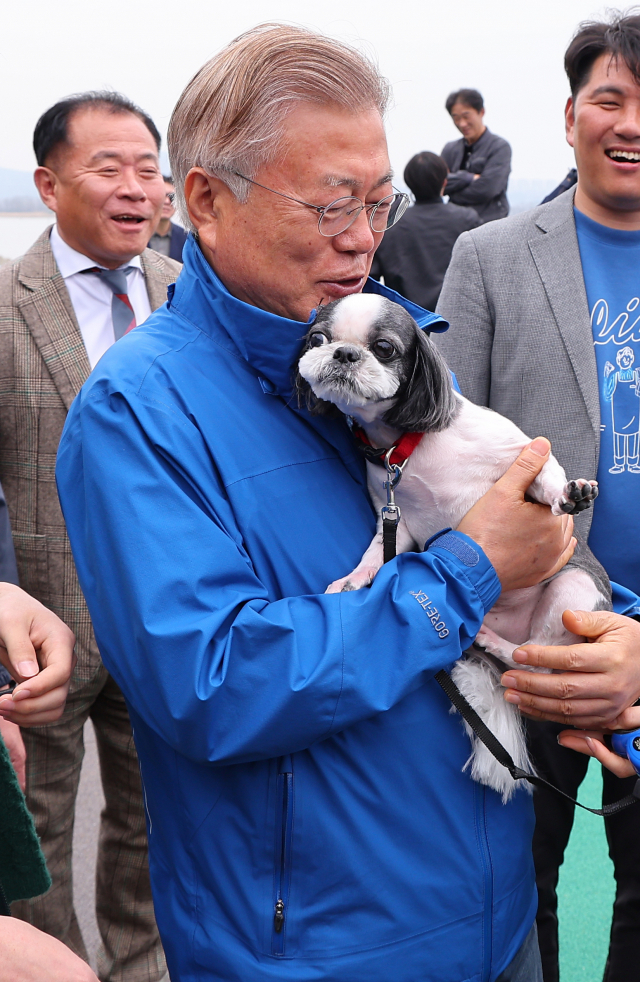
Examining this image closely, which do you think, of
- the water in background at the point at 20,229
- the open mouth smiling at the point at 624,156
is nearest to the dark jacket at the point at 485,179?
the water in background at the point at 20,229

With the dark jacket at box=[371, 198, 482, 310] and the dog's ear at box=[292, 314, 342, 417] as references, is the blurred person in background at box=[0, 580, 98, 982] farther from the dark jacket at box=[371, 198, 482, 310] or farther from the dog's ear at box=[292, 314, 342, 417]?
the dark jacket at box=[371, 198, 482, 310]

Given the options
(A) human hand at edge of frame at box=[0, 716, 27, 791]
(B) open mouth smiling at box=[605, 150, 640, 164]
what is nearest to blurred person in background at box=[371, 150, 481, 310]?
(B) open mouth smiling at box=[605, 150, 640, 164]

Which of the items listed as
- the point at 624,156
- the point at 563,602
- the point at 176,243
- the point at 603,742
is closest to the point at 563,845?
the point at 603,742

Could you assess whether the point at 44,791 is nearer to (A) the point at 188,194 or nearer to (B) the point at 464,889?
(B) the point at 464,889

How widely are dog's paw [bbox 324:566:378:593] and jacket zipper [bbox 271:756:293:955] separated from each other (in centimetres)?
24

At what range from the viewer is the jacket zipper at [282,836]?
43.8 inches

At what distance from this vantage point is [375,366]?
1319 mm

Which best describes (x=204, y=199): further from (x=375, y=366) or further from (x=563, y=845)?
(x=563, y=845)

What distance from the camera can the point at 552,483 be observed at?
1.35 meters

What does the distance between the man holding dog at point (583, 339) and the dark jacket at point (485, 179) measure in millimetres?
5934

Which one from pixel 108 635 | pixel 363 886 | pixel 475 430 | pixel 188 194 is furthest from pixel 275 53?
pixel 363 886

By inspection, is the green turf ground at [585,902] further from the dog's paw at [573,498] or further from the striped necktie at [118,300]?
the striped necktie at [118,300]

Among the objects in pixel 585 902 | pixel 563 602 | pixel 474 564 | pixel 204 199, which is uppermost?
pixel 204 199

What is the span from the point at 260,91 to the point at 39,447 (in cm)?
149
